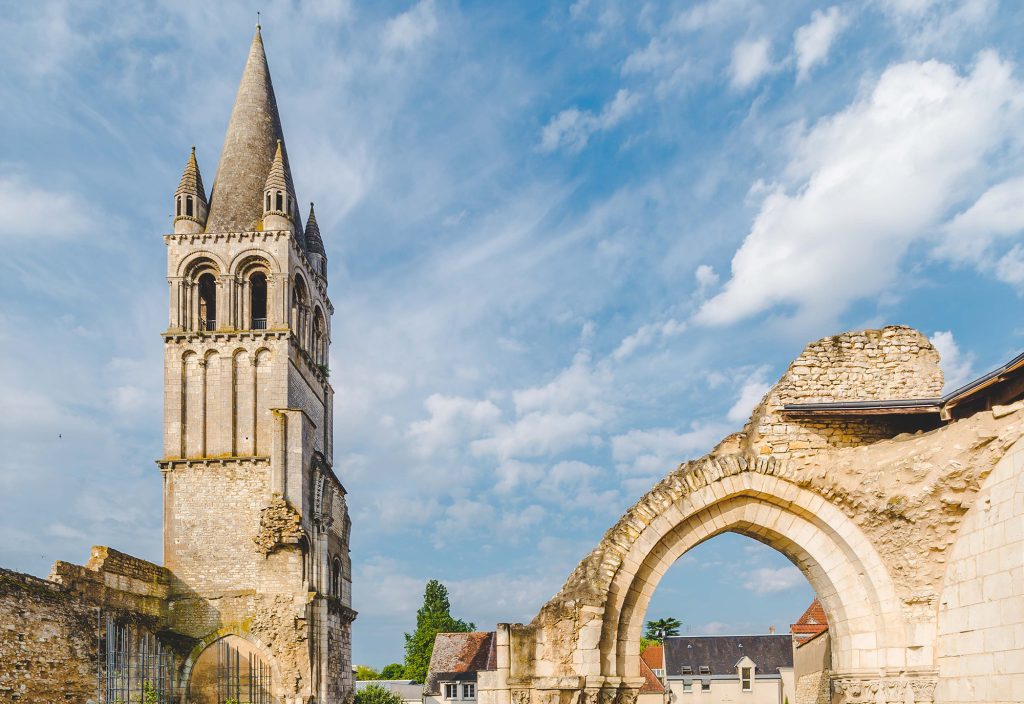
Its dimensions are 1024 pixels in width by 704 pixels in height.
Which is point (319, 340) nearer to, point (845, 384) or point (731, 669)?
point (845, 384)

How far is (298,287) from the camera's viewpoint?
95.5ft

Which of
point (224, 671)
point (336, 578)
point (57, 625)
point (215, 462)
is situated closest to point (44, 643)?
point (57, 625)

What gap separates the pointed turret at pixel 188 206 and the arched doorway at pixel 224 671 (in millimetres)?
11380

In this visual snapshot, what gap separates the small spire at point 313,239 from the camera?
107 feet

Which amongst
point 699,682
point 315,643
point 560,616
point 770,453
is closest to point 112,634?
point 315,643

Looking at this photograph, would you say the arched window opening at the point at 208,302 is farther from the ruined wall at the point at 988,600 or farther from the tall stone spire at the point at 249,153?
the ruined wall at the point at 988,600

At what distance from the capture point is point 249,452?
2605 centimetres

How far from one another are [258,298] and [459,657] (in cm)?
2147

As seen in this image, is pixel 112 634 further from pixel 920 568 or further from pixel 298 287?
pixel 920 568

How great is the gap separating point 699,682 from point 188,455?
2856 centimetres

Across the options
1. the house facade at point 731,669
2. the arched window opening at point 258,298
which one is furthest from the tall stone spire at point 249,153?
the house facade at point 731,669

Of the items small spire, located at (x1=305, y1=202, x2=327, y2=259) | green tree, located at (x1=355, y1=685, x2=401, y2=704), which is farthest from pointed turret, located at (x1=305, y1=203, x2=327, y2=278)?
green tree, located at (x1=355, y1=685, x2=401, y2=704)

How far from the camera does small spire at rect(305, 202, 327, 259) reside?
32719 millimetres

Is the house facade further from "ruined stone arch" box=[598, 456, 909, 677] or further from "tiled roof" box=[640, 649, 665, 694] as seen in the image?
"ruined stone arch" box=[598, 456, 909, 677]
